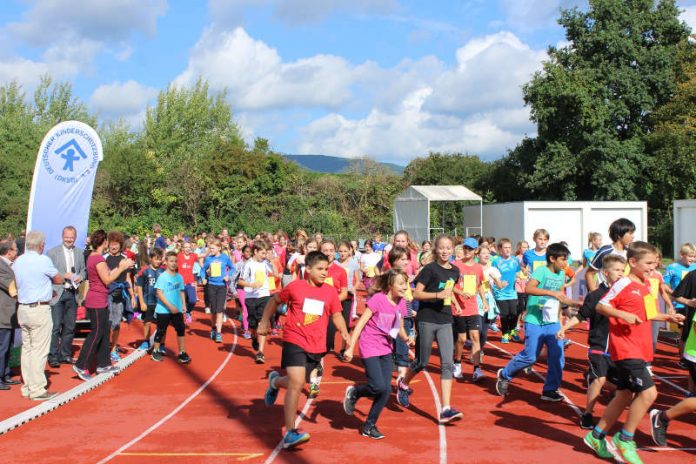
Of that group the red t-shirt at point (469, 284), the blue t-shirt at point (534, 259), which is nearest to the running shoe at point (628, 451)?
the red t-shirt at point (469, 284)

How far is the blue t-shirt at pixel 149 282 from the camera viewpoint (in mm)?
12883

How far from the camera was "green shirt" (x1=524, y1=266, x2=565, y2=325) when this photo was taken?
7.93 meters

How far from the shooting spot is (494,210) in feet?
108

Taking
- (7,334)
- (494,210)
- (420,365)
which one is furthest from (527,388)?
(494,210)

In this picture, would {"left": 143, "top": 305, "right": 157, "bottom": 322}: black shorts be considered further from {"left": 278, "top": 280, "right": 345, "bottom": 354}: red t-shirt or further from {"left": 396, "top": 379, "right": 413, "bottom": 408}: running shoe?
{"left": 278, "top": 280, "right": 345, "bottom": 354}: red t-shirt

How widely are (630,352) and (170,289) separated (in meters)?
7.33

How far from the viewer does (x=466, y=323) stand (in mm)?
9602

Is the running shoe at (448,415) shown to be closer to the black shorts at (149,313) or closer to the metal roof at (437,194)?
the black shorts at (149,313)

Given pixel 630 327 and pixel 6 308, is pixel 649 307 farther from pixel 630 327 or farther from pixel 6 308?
pixel 6 308

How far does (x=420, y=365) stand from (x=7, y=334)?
208 inches

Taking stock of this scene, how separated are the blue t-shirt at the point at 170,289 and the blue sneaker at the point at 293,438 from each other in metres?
5.23

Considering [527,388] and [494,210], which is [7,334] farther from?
[494,210]

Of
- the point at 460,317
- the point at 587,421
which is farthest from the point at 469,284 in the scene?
the point at 587,421

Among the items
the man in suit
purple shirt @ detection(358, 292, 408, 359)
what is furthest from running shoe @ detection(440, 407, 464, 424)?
the man in suit
